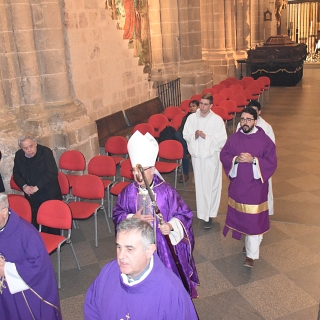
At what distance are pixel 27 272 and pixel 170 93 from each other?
1014 cm

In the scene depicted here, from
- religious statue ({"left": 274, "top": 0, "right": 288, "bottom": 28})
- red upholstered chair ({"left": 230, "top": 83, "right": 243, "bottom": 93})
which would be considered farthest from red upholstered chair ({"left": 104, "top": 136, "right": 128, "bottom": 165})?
religious statue ({"left": 274, "top": 0, "right": 288, "bottom": 28})

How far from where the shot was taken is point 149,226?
2520 mm

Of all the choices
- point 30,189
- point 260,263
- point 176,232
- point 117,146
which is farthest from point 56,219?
point 117,146

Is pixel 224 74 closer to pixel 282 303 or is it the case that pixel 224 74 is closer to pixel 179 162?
pixel 179 162

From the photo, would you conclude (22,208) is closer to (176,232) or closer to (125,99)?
(176,232)

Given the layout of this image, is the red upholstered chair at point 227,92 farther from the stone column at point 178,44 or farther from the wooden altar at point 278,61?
the wooden altar at point 278,61

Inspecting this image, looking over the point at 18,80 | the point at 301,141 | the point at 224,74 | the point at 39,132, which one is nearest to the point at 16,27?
the point at 18,80

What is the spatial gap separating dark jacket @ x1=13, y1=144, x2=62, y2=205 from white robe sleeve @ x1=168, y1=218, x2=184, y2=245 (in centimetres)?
273

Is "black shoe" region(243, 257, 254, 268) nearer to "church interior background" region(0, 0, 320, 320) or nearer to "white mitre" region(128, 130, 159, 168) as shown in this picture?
"church interior background" region(0, 0, 320, 320)

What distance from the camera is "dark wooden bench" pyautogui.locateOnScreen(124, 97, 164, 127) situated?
10827 millimetres

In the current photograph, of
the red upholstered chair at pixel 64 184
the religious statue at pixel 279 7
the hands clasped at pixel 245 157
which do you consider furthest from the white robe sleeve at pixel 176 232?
the religious statue at pixel 279 7

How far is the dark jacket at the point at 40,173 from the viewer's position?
586 centimetres

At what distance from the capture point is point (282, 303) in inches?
177

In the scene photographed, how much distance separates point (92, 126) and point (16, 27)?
2174 mm
